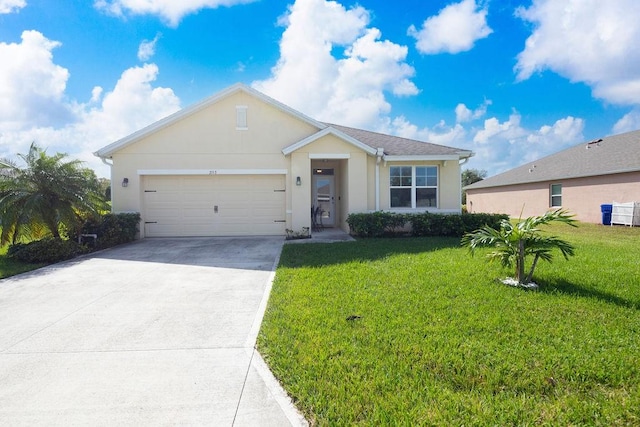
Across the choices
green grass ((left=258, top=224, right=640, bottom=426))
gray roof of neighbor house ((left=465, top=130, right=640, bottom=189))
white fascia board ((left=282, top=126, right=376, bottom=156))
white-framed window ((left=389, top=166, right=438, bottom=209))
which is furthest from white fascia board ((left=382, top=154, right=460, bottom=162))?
gray roof of neighbor house ((left=465, top=130, right=640, bottom=189))

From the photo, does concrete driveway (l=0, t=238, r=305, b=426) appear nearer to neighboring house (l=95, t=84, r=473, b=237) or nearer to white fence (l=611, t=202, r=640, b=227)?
neighboring house (l=95, t=84, r=473, b=237)

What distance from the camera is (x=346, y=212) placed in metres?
12.8

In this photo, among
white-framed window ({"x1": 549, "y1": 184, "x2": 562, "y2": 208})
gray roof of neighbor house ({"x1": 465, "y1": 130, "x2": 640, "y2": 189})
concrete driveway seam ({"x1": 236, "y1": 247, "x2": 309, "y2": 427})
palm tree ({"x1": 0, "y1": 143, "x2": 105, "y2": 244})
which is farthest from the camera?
white-framed window ({"x1": 549, "y1": 184, "x2": 562, "y2": 208})

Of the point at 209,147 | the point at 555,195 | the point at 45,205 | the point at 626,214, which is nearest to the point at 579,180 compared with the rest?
the point at 555,195

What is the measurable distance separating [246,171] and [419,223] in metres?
6.60

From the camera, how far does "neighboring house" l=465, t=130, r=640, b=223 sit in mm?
16578

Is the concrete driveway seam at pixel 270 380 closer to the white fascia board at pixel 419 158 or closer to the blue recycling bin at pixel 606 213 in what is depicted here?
the white fascia board at pixel 419 158

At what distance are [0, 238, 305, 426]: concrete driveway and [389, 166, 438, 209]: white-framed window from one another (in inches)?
287

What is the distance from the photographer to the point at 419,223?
1168cm

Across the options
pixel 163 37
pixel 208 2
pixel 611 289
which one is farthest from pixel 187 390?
pixel 163 37

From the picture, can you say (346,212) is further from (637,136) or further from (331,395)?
(637,136)

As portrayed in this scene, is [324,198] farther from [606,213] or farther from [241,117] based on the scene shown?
[606,213]

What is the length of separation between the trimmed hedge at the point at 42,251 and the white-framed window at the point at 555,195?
24.6 meters

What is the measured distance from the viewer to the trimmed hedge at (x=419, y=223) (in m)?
11.4
